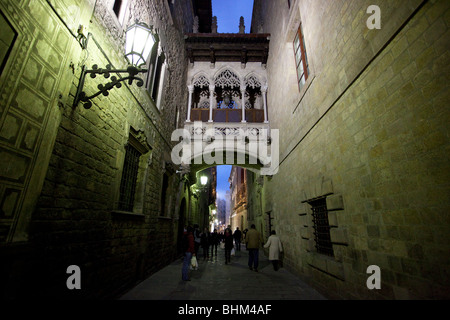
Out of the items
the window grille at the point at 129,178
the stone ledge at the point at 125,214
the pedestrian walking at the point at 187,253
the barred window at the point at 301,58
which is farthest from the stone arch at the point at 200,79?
the pedestrian walking at the point at 187,253

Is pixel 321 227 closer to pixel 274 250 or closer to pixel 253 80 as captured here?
pixel 274 250

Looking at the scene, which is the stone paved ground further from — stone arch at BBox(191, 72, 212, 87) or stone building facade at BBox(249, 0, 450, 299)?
stone arch at BBox(191, 72, 212, 87)

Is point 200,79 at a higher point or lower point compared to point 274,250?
higher

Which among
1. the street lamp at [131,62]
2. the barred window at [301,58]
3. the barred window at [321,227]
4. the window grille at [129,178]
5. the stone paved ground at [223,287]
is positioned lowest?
the stone paved ground at [223,287]

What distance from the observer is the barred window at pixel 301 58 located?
19.2 ft

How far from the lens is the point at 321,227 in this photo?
4832 millimetres

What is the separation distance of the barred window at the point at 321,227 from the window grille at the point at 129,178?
4.63 metres

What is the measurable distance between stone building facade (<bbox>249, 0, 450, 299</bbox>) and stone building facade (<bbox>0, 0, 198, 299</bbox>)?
4115 millimetres

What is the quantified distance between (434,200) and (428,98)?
105 centimetres

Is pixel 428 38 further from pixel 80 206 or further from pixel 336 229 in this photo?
pixel 80 206

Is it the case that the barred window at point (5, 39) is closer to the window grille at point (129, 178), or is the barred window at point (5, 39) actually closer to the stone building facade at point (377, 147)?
the window grille at point (129, 178)

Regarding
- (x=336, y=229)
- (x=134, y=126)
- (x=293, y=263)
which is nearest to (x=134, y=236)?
(x=134, y=126)

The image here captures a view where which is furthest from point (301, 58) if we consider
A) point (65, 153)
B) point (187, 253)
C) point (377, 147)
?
point (187, 253)

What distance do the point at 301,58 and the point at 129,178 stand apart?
6.06 metres
